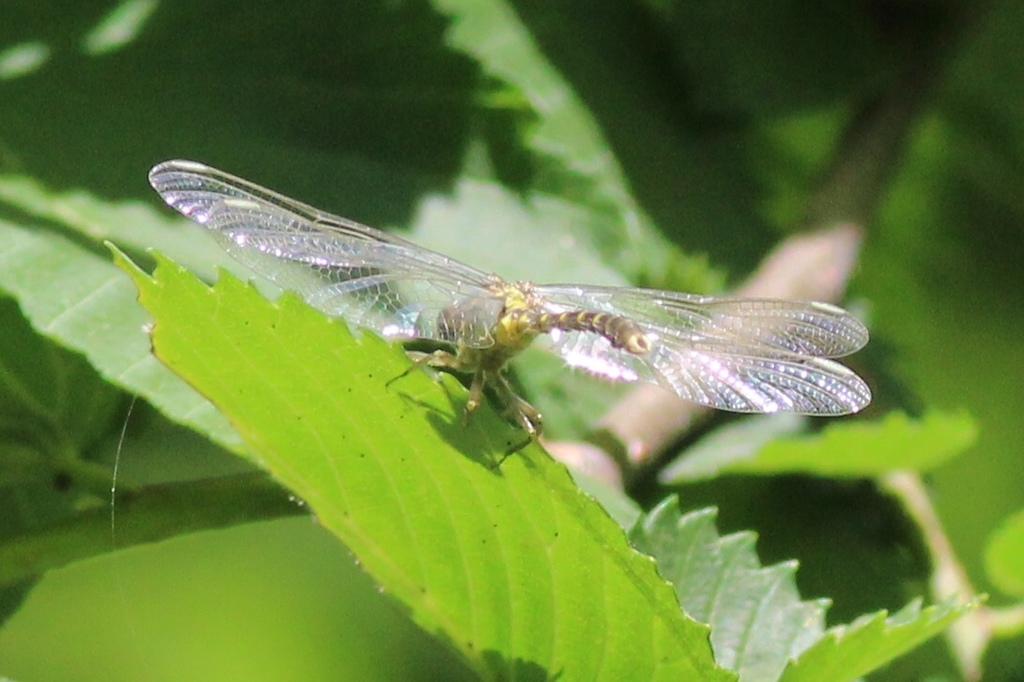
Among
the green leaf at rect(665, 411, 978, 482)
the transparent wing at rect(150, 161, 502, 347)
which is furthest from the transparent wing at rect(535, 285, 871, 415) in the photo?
the green leaf at rect(665, 411, 978, 482)

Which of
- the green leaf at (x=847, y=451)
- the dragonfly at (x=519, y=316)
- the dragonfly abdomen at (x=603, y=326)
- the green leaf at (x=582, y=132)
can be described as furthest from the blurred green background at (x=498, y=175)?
the dragonfly abdomen at (x=603, y=326)

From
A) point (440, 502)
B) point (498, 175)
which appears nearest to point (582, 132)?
point (498, 175)

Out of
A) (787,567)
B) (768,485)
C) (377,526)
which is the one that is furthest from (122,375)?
(768,485)

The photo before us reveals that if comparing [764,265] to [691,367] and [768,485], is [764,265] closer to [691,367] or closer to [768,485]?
[768,485]

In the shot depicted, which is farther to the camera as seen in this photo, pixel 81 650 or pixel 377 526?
pixel 81 650

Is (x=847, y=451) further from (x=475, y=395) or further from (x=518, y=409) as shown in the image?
(x=475, y=395)

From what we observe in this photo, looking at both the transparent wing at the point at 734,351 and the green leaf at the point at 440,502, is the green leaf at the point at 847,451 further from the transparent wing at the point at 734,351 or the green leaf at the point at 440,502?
the green leaf at the point at 440,502

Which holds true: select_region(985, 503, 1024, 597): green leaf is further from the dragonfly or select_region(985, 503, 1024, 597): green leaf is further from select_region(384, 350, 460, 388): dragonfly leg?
select_region(384, 350, 460, 388): dragonfly leg
